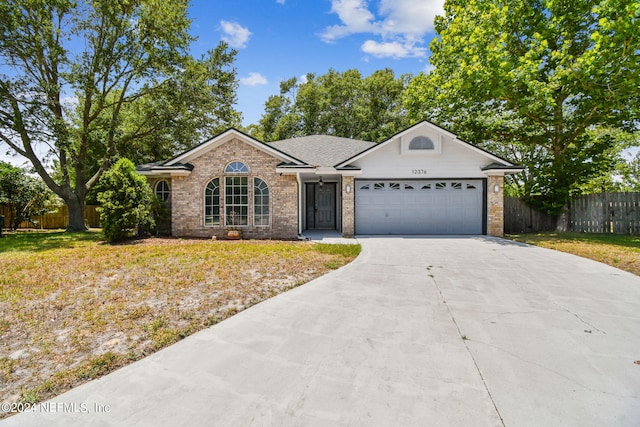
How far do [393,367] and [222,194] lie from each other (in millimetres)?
11416

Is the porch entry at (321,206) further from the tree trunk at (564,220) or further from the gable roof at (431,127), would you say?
the tree trunk at (564,220)

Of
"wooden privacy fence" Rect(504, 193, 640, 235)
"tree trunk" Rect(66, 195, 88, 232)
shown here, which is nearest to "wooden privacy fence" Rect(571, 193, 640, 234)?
"wooden privacy fence" Rect(504, 193, 640, 235)

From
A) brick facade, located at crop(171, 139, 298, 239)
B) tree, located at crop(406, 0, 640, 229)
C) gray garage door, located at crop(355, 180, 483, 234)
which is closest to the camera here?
tree, located at crop(406, 0, 640, 229)

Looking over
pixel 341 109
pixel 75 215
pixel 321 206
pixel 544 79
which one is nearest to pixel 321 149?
pixel 321 206

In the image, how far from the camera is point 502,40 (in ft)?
44.6

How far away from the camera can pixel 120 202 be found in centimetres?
1165

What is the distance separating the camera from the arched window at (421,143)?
13703mm

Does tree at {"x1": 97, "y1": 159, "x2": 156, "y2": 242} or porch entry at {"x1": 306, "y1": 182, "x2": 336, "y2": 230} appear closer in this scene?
tree at {"x1": 97, "y1": 159, "x2": 156, "y2": 242}

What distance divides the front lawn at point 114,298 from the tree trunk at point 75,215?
7.40m

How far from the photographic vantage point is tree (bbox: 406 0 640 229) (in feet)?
39.5

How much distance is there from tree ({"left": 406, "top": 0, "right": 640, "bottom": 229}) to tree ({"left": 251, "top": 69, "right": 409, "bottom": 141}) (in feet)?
35.1

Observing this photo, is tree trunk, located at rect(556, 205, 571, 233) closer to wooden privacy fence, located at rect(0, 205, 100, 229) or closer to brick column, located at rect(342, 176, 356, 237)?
brick column, located at rect(342, 176, 356, 237)

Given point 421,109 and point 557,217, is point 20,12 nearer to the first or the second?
point 421,109

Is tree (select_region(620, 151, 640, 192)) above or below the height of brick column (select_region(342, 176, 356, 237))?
above
